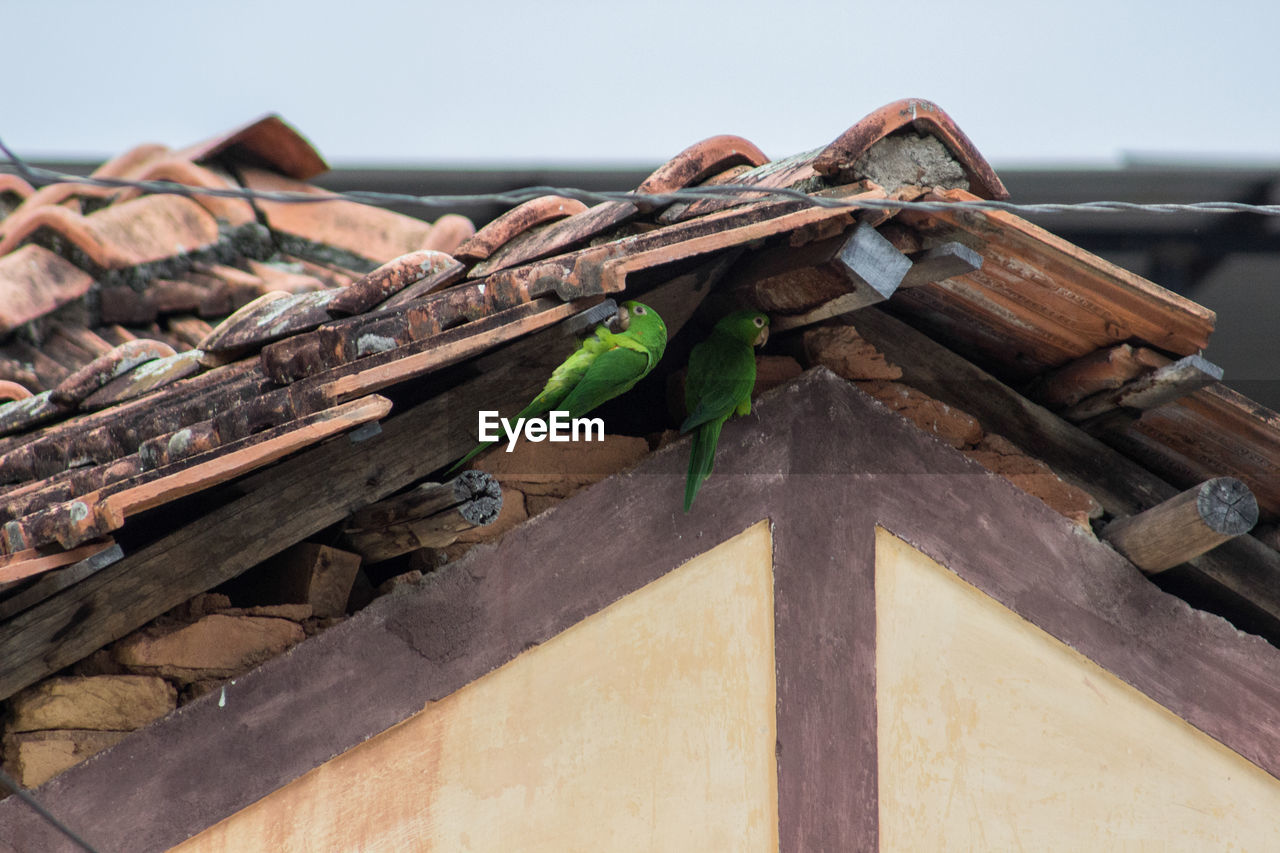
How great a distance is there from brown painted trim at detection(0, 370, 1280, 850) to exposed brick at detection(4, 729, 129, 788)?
0.43 feet

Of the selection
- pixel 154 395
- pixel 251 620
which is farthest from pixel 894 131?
pixel 154 395

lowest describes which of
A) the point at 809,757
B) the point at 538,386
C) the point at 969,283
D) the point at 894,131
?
the point at 809,757

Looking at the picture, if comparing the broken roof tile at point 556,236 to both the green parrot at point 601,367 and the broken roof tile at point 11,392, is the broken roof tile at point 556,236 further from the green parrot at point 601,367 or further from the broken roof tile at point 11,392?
the broken roof tile at point 11,392

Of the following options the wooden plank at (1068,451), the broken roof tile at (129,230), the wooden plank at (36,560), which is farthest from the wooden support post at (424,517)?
the broken roof tile at (129,230)

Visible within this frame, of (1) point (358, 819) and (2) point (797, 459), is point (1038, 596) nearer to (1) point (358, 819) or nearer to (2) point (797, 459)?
(2) point (797, 459)

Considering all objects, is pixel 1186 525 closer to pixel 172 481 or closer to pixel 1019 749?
pixel 1019 749

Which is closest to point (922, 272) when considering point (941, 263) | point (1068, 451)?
point (941, 263)

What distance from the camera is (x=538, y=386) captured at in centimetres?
289

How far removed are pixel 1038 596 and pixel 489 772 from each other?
148 cm

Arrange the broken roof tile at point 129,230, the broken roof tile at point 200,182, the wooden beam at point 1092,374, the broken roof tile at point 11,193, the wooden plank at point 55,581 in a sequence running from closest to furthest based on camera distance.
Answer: the wooden plank at point 55,581 → the wooden beam at point 1092,374 → the broken roof tile at point 129,230 → the broken roof tile at point 200,182 → the broken roof tile at point 11,193

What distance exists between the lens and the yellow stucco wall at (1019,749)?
2879mm

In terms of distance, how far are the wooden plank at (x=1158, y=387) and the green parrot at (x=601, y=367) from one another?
4.23 ft

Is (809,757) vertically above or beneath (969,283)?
beneath

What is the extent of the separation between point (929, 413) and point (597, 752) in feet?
4.26
